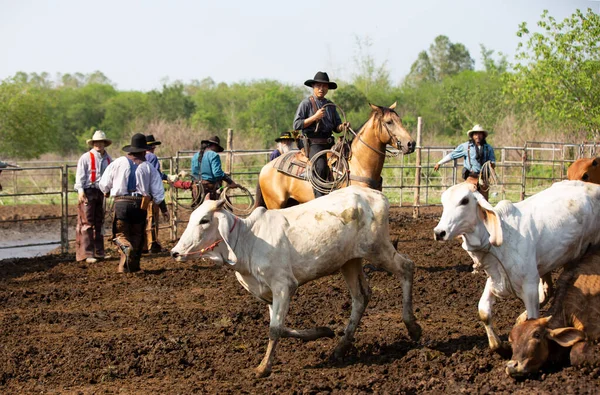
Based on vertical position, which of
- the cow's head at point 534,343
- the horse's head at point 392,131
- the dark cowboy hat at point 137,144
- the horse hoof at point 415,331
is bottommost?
the horse hoof at point 415,331

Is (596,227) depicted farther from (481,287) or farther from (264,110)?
(264,110)

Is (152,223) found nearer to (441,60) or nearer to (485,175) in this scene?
(485,175)

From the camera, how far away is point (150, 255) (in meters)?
12.0

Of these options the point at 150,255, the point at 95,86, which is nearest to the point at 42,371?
the point at 150,255

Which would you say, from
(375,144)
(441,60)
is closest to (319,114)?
(375,144)

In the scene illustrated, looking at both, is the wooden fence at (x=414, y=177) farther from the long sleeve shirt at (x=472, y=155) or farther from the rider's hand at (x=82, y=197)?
the rider's hand at (x=82, y=197)

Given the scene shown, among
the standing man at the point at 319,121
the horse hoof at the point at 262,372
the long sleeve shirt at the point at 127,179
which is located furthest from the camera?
the long sleeve shirt at the point at 127,179

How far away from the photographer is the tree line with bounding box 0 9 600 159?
79.2 ft

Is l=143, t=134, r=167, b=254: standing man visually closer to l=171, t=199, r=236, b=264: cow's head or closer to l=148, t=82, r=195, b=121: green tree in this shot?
l=171, t=199, r=236, b=264: cow's head

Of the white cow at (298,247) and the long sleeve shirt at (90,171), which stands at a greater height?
the long sleeve shirt at (90,171)

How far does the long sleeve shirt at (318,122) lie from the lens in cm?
973

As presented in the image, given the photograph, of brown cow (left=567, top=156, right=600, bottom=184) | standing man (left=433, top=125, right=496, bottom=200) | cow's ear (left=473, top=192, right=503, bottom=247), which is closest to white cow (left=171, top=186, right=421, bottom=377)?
cow's ear (left=473, top=192, right=503, bottom=247)

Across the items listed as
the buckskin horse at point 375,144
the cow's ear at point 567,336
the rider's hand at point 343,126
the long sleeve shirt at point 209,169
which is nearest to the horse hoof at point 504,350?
the cow's ear at point 567,336

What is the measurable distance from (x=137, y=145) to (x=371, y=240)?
16.2ft
